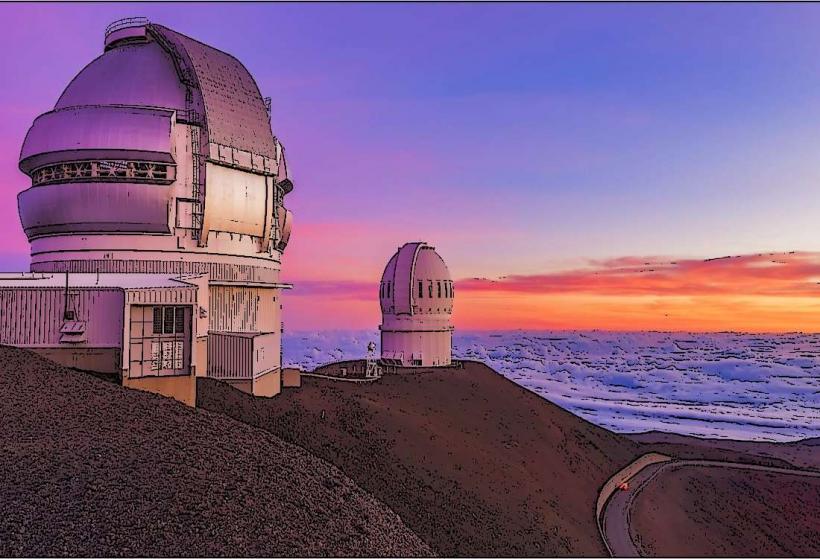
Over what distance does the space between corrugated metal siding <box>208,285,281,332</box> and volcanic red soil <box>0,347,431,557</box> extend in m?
9.97

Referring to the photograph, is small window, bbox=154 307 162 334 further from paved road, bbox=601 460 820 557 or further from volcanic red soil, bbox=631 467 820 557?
volcanic red soil, bbox=631 467 820 557

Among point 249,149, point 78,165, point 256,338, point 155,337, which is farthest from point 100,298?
point 249,149

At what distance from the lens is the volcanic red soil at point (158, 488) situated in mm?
8734

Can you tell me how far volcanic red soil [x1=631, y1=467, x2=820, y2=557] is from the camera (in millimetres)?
24531

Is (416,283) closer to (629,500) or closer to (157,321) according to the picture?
(629,500)

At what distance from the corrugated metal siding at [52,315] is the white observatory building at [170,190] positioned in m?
1.32

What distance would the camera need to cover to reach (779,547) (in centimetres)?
2661

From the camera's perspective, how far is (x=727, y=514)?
2858cm

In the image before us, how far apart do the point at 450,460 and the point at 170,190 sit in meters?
15.2

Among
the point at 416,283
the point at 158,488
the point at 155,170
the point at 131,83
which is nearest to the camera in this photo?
the point at 158,488

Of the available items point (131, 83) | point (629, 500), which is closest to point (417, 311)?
point (629, 500)

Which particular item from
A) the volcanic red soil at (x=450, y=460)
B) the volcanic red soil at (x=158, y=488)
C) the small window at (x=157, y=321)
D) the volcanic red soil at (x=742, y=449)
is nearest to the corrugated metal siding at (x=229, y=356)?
the volcanic red soil at (x=450, y=460)

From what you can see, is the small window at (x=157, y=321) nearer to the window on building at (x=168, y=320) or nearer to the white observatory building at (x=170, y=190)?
the window on building at (x=168, y=320)

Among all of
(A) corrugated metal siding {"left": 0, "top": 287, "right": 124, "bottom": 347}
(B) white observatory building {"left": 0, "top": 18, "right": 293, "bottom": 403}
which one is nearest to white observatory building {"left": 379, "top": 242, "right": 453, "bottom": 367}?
(B) white observatory building {"left": 0, "top": 18, "right": 293, "bottom": 403}
